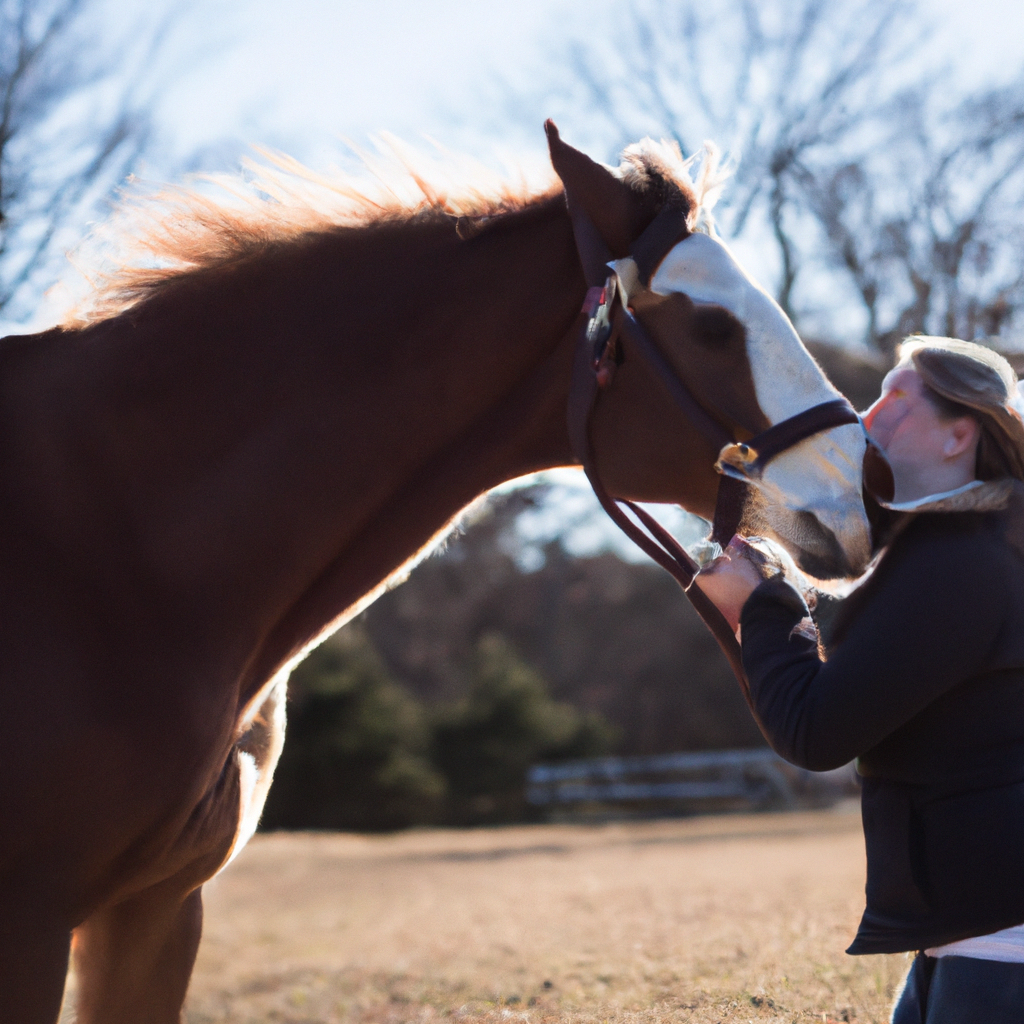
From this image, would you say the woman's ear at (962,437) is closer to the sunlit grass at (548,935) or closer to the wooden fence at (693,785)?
the sunlit grass at (548,935)

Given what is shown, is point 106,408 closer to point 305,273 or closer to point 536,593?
point 305,273

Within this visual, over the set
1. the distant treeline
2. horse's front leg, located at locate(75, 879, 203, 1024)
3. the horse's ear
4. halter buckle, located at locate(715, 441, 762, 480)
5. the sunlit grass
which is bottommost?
the distant treeline

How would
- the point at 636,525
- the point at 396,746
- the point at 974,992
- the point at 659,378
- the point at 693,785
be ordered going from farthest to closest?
the point at 693,785
the point at 396,746
the point at 636,525
the point at 659,378
the point at 974,992

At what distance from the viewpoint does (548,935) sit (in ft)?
17.7

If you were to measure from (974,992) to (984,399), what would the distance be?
1.07 metres

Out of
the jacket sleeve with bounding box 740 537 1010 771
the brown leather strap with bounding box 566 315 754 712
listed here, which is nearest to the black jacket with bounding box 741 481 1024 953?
the jacket sleeve with bounding box 740 537 1010 771

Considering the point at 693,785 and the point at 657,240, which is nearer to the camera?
the point at 657,240

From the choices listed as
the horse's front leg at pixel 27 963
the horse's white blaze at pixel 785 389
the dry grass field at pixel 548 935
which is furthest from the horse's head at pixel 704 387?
the horse's front leg at pixel 27 963

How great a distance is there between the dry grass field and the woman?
86 cm

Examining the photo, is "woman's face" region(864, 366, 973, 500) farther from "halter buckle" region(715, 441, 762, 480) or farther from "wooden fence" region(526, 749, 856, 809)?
"wooden fence" region(526, 749, 856, 809)

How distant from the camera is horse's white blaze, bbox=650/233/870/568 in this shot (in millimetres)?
2021

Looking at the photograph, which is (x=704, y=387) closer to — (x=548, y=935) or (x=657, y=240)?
(x=657, y=240)

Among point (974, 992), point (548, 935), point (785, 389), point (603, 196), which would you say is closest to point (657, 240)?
point (603, 196)

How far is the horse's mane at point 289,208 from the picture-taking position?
2.35 meters
